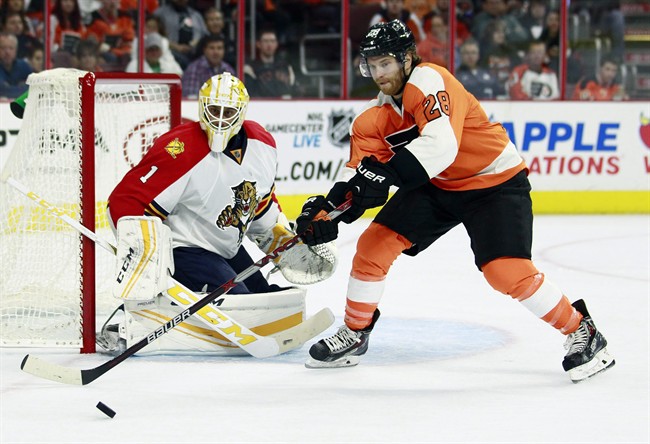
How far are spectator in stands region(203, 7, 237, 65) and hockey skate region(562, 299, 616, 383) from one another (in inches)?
170

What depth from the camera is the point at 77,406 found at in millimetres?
2941

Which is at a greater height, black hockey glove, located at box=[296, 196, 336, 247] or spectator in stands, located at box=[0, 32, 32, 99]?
spectator in stands, located at box=[0, 32, 32, 99]

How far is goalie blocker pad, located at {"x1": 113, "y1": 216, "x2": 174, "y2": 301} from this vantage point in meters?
3.30

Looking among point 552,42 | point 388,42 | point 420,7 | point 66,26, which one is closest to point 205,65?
point 66,26

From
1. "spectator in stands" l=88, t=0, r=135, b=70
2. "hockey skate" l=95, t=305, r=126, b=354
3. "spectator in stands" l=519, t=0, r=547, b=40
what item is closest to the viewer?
"hockey skate" l=95, t=305, r=126, b=354

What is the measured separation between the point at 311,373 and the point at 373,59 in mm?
871

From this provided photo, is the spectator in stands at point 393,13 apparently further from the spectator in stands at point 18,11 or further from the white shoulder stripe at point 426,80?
the white shoulder stripe at point 426,80

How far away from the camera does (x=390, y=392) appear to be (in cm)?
312

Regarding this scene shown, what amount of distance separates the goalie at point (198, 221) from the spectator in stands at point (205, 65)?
3.63m

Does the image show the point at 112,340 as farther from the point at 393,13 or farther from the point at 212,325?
the point at 393,13

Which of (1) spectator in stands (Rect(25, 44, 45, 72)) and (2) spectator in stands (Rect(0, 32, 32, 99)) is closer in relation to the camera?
(2) spectator in stands (Rect(0, 32, 32, 99))

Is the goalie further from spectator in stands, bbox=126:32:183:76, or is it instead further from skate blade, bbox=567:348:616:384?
spectator in stands, bbox=126:32:183:76

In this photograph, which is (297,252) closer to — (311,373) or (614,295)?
(311,373)

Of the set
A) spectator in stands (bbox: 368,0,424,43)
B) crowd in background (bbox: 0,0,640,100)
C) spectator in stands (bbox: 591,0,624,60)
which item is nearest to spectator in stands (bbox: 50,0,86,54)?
crowd in background (bbox: 0,0,640,100)
